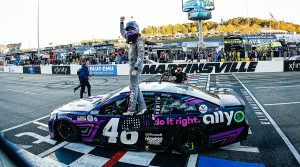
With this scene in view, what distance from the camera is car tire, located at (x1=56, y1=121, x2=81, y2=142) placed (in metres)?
6.35

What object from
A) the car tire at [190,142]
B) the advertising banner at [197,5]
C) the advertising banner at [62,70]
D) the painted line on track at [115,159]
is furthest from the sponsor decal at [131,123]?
the advertising banner at [197,5]

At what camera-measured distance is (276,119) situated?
26.8ft

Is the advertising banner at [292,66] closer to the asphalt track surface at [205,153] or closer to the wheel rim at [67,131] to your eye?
the asphalt track surface at [205,153]

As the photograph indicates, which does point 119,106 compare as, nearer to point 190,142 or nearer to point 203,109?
point 190,142

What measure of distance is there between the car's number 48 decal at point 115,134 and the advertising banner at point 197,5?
40.6 meters

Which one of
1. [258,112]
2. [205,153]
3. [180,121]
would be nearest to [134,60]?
[180,121]

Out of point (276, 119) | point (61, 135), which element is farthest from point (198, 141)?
point (276, 119)

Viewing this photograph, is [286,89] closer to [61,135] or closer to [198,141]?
[198,141]

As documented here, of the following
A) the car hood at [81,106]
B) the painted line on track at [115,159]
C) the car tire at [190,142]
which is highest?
the car hood at [81,106]

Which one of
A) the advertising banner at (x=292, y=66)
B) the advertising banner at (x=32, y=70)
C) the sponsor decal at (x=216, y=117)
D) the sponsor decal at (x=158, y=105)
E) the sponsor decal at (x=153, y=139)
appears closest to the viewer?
the sponsor decal at (x=216, y=117)

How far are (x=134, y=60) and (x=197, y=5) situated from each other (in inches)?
1571

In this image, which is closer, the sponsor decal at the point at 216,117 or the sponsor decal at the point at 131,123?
the sponsor decal at the point at 216,117

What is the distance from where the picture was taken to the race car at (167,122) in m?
5.65

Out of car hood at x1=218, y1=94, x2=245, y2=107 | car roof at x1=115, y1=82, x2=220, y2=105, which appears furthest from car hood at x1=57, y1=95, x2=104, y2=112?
car hood at x1=218, y1=94, x2=245, y2=107
